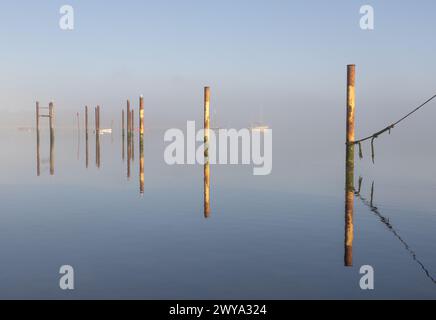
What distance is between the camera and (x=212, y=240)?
1417 cm

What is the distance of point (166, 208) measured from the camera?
65.1 ft

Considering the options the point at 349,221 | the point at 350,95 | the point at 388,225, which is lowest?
the point at 388,225

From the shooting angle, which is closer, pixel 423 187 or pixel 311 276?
pixel 311 276

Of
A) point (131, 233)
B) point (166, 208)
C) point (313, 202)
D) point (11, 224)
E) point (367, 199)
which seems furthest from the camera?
point (367, 199)

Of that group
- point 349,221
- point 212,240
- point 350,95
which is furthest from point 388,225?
point 212,240

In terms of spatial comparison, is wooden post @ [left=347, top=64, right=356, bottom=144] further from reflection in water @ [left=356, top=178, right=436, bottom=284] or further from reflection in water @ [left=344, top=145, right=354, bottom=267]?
reflection in water @ [left=356, top=178, right=436, bottom=284]

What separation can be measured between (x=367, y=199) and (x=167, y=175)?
1433 centimetres

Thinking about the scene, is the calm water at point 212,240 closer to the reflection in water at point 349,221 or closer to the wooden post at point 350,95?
the reflection in water at point 349,221

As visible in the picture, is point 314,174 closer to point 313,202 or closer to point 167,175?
point 167,175

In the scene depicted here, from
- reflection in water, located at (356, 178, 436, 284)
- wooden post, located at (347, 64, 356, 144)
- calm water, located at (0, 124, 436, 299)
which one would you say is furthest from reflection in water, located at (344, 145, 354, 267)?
reflection in water, located at (356, 178, 436, 284)

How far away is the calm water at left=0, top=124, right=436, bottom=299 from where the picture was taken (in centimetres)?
1008

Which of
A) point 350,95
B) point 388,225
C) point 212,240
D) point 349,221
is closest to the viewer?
point 212,240

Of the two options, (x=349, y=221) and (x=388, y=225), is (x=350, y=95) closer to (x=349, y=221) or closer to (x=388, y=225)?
(x=349, y=221)
